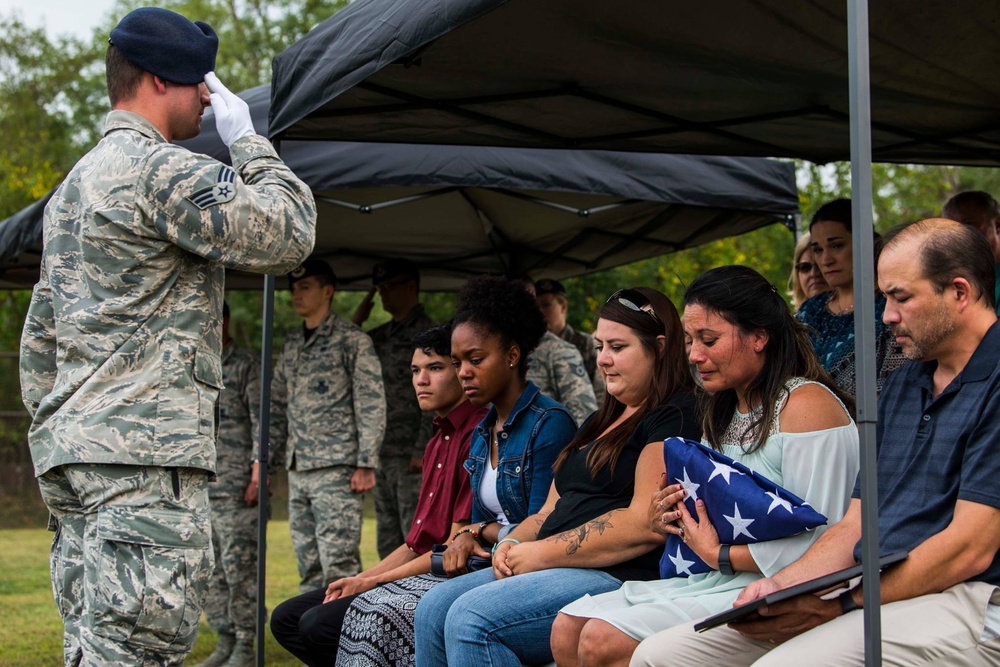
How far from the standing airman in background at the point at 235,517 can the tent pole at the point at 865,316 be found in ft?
14.8

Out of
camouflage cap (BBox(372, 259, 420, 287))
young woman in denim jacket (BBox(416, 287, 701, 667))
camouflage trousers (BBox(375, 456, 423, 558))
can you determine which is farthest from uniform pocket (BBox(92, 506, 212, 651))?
camouflage cap (BBox(372, 259, 420, 287))

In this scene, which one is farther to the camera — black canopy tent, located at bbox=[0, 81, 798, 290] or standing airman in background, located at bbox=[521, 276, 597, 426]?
standing airman in background, located at bbox=[521, 276, 597, 426]

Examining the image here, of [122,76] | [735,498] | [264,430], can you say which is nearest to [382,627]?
[264,430]

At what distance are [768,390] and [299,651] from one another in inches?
92.9

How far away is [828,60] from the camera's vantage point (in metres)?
4.05

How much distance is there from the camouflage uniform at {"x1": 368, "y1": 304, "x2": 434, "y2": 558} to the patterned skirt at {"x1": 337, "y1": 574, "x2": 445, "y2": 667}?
2872 mm

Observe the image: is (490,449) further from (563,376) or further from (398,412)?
(398,412)

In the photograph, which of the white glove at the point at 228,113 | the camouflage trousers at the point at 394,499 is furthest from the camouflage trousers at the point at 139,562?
the camouflage trousers at the point at 394,499

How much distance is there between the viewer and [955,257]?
2.57 m

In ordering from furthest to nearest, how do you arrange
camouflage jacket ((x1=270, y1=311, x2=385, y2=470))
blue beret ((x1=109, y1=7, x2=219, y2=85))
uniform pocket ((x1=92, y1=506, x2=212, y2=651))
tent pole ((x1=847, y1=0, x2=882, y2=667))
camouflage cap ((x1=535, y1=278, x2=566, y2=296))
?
camouflage cap ((x1=535, y1=278, x2=566, y2=296)) < camouflage jacket ((x1=270, y1=311, x2=385, y2=470)) < blue beret ((x1=109, y1=7, x2=219, y2=85)) < uniform pocket ((x1=92, y1=506, x2=212, y2=651)) < tent pole ((x1=847, y1=0, x2=882, y2=667))

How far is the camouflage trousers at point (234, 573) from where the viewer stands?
20.9 feet

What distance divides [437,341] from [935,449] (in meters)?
2.47

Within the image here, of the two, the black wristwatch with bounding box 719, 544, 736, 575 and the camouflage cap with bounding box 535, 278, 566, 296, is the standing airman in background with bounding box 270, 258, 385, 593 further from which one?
the black wristwatch with bounding box 719, 544, 736, 575

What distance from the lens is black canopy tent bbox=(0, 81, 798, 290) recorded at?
5836 mm
